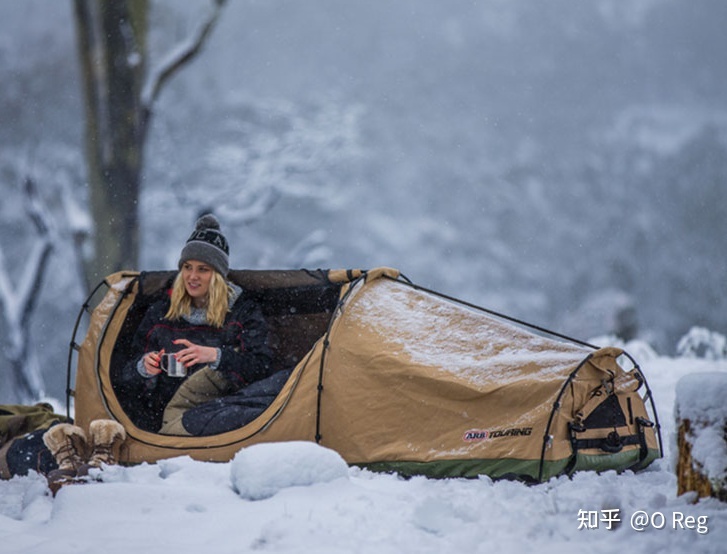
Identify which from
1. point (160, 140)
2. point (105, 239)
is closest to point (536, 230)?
point (160, 140)

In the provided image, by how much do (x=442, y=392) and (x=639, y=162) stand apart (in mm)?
22303

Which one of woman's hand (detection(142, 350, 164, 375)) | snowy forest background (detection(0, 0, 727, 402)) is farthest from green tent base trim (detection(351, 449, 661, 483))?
snowy forest background (detection(0, 0, 727, 402))

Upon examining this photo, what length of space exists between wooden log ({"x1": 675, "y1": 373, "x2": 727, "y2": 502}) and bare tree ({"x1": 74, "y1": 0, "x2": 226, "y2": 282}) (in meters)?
6.84

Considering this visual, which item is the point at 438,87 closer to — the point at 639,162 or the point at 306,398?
the point at 639,162

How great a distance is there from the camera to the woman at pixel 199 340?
13.1ft

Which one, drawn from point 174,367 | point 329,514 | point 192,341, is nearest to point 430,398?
point 329,514

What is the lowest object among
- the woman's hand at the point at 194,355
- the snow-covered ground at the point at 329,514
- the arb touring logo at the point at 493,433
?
the snow-covered ground at the point at 329,514

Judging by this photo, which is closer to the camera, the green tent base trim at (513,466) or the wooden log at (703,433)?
the wooden log at (703,433)

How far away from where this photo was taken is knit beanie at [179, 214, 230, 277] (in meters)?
4.20

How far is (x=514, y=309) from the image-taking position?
861 inches

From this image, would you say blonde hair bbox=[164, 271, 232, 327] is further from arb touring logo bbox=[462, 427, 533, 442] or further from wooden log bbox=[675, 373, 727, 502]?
wooden log bbox=[675, 373, 727, 502]

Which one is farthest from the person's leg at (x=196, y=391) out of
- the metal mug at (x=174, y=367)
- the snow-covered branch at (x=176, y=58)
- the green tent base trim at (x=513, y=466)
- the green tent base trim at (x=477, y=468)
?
the snow-covered branch at (x=176, y=58)

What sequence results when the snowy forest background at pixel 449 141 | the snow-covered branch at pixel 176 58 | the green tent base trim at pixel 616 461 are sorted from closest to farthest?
the green tent base trim at pixel 616 461, the snow-covered branch at pixel 176 58, the snowy forest background at pixel 449 141

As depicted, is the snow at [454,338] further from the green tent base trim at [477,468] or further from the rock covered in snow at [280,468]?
the rock covered in snow at [280,468]
